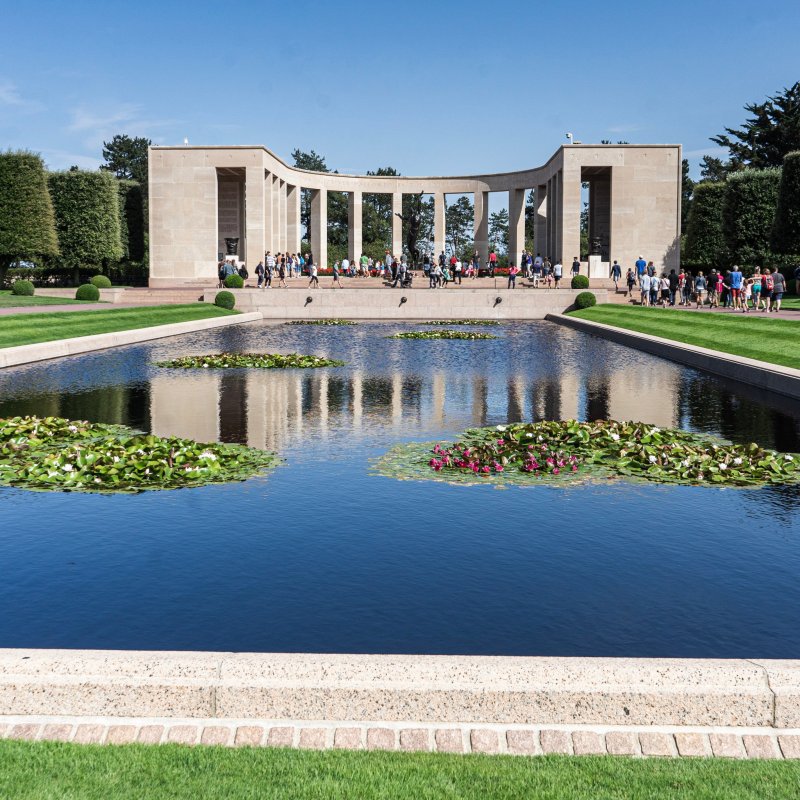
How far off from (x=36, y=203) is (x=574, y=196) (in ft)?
115

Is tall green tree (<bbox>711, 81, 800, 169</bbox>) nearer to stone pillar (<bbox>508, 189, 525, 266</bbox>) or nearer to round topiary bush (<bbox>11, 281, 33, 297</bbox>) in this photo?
stone pillar (<bbox>508, 189, 525, 266</bbox>)

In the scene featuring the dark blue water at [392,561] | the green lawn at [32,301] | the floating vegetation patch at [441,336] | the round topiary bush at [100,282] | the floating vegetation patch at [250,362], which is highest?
the round topiary bush at [100,282]

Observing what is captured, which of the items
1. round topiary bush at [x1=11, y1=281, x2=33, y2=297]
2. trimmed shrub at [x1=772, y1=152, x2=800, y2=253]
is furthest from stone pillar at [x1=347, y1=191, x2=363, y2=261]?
trimmed shrub at [x1=772, y1=152, x2=800, y2=253]

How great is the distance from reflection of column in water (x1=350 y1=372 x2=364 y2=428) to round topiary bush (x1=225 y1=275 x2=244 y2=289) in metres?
37.2

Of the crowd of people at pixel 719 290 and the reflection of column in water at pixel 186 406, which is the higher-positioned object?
the crowd of people at pixel 719 290

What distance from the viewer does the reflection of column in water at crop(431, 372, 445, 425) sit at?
49.3 feet

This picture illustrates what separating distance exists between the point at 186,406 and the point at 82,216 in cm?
5897

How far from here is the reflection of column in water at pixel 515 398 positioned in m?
15.2

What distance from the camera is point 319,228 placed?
80.3m

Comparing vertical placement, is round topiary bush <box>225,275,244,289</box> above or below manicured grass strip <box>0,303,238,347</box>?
above

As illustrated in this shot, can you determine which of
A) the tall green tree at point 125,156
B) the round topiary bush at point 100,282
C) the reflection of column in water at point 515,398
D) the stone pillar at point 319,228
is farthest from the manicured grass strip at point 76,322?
the tall green tree at point 125,156

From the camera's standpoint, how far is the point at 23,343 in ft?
84.4

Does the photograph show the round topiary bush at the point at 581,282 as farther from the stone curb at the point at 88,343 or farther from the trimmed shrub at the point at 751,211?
the stone curb at the point at 88,343

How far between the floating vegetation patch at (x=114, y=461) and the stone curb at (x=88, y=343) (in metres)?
10.9
